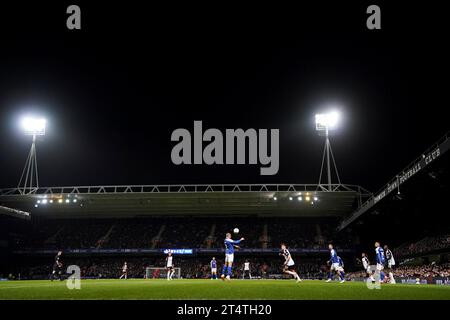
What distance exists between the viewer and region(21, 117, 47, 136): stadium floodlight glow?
4209cm

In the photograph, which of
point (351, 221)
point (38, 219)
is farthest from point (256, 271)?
point (38, 219)

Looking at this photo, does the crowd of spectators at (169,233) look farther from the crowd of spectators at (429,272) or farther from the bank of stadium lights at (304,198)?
the crowd of spectators at (429,272)

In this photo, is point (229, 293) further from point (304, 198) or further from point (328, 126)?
point (304, 198)

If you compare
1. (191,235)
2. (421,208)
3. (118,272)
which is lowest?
(118,272)

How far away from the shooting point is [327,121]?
128ft

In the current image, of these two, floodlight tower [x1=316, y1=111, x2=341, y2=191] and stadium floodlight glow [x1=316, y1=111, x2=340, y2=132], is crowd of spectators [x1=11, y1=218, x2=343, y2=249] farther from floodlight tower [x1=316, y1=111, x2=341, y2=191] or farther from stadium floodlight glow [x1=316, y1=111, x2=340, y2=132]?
stadium floodlight glow [x1=316, y1=111, x2=340, y2=132]

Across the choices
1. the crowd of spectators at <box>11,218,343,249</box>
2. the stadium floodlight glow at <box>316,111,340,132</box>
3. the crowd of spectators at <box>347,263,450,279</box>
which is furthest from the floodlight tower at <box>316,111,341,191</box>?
the crowd of spectators at <box>11,218,343,249</box>

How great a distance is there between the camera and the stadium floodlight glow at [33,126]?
42094 millimetres

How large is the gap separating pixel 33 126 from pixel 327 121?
102 ft

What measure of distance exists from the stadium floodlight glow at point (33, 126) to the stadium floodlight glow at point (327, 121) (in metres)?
29.5

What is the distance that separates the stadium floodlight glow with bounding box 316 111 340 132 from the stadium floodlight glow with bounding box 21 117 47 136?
2954 centimetres

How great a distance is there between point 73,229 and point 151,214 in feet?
38.8
